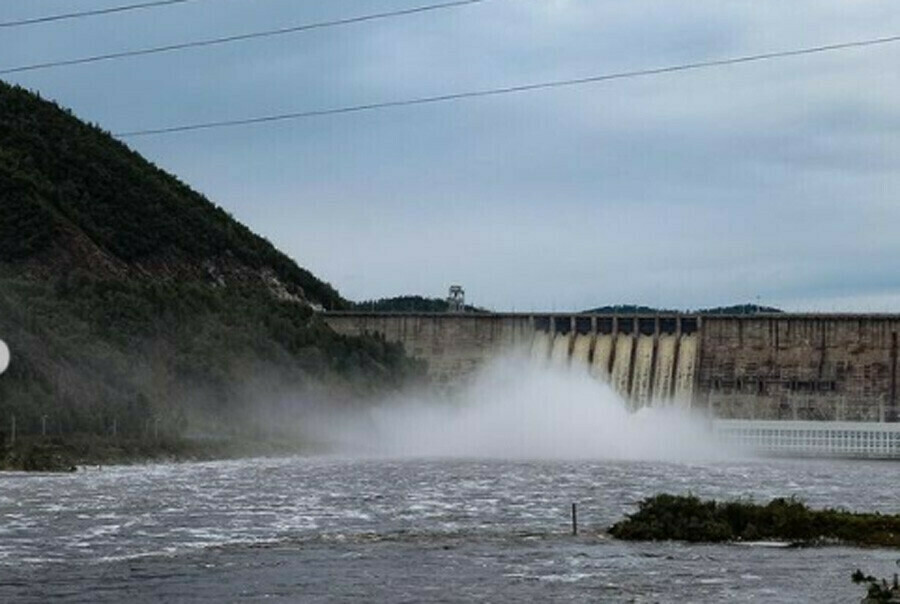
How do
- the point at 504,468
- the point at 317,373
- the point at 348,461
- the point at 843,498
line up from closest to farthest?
the point at 843,498 < the point at 504,468 < the point at 348,461 < the point at 317,373

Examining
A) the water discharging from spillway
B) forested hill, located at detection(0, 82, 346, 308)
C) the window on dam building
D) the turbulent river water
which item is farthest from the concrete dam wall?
the turbulent river water

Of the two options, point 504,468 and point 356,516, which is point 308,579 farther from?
point 504,468

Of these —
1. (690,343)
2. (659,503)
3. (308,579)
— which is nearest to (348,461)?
(690,343)

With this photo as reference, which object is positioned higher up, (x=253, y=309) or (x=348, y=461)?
(x=253, y=309)

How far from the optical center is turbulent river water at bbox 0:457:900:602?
35.4 meters

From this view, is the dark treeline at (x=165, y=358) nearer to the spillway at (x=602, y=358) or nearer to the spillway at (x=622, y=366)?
the spillway at (x=602, y=358)

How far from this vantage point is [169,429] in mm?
105062

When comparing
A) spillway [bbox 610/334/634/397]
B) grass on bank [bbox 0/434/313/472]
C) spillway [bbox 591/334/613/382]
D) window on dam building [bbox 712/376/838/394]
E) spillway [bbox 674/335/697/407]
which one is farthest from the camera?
spillway [bbox 591/334/613/382]

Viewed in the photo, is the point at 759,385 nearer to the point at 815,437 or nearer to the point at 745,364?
the point at 745,364

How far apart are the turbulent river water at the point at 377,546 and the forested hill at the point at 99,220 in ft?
256

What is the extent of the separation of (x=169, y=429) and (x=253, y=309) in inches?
1573

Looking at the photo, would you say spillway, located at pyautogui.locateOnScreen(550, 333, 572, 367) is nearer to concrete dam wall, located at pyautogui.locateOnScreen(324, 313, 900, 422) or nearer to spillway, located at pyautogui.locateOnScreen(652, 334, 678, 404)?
concrete dam wall, located at pyautogui.locateOnScreen(324, 313, 900, 422)

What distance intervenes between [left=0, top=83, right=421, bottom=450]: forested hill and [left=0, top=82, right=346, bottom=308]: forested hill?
0.69 feet

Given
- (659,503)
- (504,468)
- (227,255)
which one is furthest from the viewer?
(227,255)
